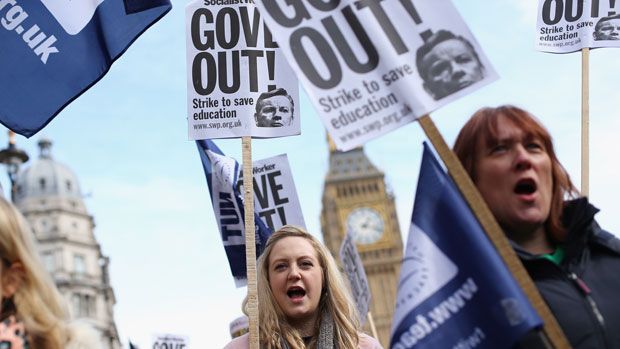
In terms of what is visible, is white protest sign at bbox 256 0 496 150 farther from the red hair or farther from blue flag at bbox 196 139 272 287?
blue flag at bbox 196 139 272 287

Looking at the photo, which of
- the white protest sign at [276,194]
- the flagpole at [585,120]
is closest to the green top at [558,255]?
the flagpole at [585,120]

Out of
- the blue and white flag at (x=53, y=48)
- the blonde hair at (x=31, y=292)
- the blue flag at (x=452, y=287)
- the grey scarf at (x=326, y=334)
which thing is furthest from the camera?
the blue and white flag at (x=53, y=48)

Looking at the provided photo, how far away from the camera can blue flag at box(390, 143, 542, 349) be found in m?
2.87

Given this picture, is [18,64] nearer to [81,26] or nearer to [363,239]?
[81,26]

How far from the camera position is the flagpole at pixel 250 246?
4.29 meters

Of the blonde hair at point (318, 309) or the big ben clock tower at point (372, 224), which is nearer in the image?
the blonde hair at point (318, 309)

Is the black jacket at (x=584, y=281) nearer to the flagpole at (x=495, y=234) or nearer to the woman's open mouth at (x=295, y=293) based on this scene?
the flagpole at (x=495, y=234)

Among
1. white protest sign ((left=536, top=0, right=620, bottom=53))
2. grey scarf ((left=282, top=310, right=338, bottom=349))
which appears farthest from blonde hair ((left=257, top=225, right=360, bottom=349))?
white protest sign ((left=536, top=0, right=620, bottom=53))

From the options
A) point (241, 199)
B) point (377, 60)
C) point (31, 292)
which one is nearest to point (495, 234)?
point (377, 60)

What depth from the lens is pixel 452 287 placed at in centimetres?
299

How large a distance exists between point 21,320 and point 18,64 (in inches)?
106

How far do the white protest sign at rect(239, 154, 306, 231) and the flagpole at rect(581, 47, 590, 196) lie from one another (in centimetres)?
216

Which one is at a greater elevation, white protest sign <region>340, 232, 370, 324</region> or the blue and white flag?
the blue and white flag

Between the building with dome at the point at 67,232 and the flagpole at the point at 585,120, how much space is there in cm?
6022
